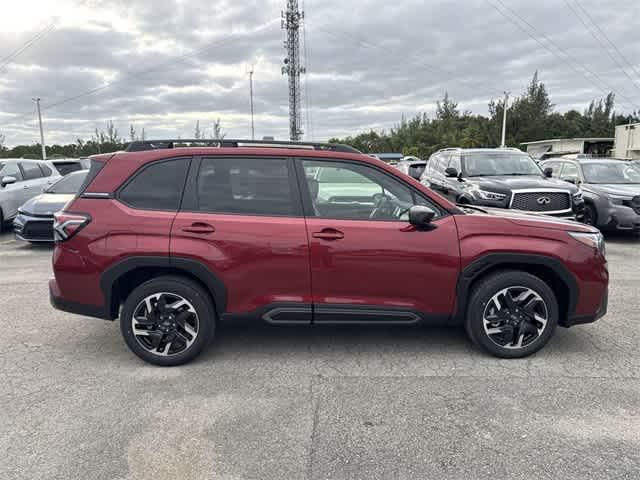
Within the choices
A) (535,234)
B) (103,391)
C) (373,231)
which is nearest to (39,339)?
(103,391)

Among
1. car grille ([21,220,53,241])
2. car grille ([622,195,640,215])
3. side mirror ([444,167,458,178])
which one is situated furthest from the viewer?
side mirror ([444,167,458,178])

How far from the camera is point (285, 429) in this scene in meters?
2.90

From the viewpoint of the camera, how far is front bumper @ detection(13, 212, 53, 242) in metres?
8.71

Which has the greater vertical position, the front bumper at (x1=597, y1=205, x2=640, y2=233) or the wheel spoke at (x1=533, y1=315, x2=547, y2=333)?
the front bumper at (x1=597, y1=205, x2=640, y2=233)

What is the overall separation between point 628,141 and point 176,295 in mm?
35362

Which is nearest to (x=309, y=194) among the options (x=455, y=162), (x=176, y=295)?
(x=176, y=295)

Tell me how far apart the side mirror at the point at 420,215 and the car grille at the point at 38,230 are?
763 cm

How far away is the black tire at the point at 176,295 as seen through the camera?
368 centimetres

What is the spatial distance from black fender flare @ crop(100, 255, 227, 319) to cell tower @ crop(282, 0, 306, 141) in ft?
146

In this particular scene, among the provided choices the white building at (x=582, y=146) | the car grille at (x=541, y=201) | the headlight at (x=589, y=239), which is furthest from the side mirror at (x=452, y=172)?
the white building at (x=582, y=146)

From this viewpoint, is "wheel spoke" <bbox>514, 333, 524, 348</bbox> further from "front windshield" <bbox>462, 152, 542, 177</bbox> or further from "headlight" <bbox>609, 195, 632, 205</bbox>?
"headlight" <bbox>609, 195, 632, 205</bbox>

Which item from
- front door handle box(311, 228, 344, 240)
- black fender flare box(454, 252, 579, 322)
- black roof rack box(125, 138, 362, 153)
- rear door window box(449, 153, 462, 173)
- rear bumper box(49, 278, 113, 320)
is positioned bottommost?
rear bumper box(49, 278, 113, 320)

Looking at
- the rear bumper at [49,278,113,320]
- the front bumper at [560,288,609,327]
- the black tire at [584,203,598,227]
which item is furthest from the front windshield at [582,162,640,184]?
the rear bumper at [49,278,113,320]

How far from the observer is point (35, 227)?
28.6 ft
